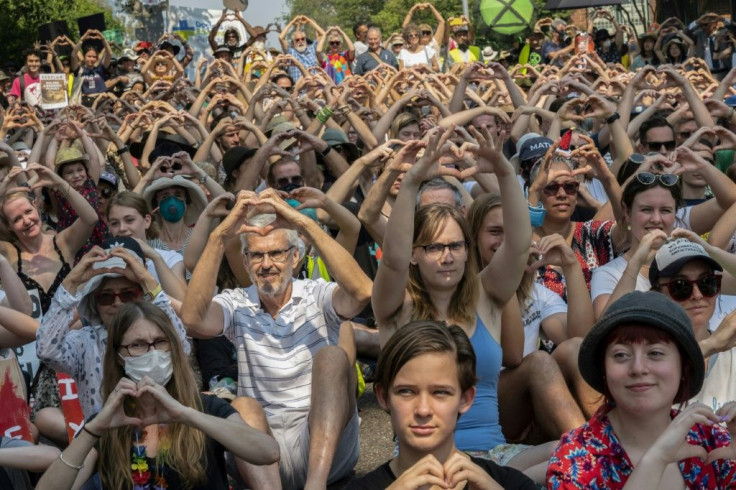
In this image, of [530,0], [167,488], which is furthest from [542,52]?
[167,488]

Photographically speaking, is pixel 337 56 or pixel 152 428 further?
pixel 337 56

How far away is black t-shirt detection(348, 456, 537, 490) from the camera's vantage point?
12.4 ft

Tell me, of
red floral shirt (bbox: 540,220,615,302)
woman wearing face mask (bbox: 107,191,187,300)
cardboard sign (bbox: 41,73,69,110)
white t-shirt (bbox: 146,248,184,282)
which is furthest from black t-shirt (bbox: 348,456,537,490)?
cardboard sign (bbox: 41,73,69,110)

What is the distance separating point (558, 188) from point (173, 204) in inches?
100

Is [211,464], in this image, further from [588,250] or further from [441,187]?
[588,250]

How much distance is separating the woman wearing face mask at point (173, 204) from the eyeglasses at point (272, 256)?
2088 millimetres

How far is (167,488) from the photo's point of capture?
15.5 ft

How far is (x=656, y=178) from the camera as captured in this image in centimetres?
622

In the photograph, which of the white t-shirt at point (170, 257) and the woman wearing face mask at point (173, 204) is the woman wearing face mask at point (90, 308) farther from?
the woman wearing face mask at point (173, 204)

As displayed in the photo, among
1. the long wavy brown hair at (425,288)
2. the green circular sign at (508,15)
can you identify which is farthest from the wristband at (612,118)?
the green circular sign at (508,15)

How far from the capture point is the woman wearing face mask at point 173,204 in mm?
8031

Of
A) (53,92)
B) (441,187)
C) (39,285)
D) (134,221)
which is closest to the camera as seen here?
(441,187)

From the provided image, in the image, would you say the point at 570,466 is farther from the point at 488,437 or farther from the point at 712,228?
the point at 712,228

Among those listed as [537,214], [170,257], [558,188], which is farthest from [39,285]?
[558,188]
